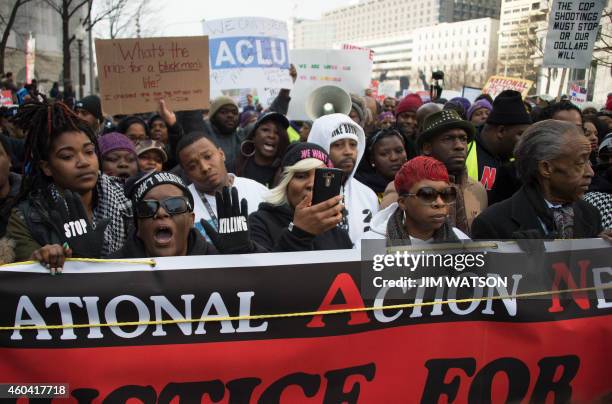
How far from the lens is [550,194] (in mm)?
2867

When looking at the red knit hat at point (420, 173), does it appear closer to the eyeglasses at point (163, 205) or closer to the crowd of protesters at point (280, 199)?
the crowd of protesters at point (280, 199)

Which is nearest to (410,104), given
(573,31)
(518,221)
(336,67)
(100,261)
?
(336,67)

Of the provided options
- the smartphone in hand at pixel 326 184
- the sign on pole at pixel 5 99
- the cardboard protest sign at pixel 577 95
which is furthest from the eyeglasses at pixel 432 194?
the cardboard protest sign at pixel 577 95

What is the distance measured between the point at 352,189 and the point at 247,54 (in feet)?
11.9

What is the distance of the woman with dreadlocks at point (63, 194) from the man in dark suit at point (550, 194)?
1879 mm

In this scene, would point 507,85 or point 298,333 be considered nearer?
point 298,333

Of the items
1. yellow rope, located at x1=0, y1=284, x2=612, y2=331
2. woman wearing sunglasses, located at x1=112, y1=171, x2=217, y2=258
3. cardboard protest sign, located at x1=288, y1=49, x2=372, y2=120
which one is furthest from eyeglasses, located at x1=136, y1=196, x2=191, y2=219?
cardboard protest sign, located at x1=288, y1=49, x2=372, y2=120

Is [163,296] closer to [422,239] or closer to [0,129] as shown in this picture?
[422,239]

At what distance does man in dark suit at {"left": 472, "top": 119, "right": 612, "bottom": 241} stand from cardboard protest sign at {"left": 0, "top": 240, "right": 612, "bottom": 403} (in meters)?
0.42

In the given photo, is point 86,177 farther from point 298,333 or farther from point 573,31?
point 573,31

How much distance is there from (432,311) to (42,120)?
6.75 ft

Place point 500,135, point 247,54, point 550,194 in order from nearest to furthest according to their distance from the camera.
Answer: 1. point 550,194
2. point 500,135
3. point 247,54

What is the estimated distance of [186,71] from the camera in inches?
187

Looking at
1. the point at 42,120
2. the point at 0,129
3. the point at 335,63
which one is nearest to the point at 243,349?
the point at 42,120
